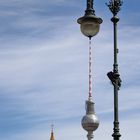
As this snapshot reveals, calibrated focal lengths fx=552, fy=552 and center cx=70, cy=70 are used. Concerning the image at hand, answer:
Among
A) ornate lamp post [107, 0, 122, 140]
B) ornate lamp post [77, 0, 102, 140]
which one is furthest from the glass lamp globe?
ornate lamp post [107, 0, 122, 140]

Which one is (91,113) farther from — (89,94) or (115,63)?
(115,63)

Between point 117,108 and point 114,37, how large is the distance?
2293mm

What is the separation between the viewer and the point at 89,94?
47.4ft

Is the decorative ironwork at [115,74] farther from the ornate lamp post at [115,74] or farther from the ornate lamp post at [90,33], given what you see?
the ornate lamp post at [90,33]

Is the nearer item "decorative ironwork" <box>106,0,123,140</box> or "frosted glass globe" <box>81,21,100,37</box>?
"frosted glass globe" <box>81,21,100,37</box>

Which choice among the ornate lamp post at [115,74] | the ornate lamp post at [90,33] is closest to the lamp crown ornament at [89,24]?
the ornate lamp post at [90,33]

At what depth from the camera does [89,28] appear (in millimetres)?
15766

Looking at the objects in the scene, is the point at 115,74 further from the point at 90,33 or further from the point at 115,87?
the point at 90,33

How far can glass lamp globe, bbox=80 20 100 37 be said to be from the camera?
15.7 metres

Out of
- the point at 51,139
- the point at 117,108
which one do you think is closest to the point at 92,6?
the point at 117,108

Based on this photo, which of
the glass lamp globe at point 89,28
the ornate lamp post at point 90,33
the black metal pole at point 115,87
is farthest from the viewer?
the black metal pole at point 115,87

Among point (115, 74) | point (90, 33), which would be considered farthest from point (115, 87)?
point (90, 33)

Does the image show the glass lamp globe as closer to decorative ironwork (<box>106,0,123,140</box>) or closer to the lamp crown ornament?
the lamp crown ornament

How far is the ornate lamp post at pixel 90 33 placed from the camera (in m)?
14.2
